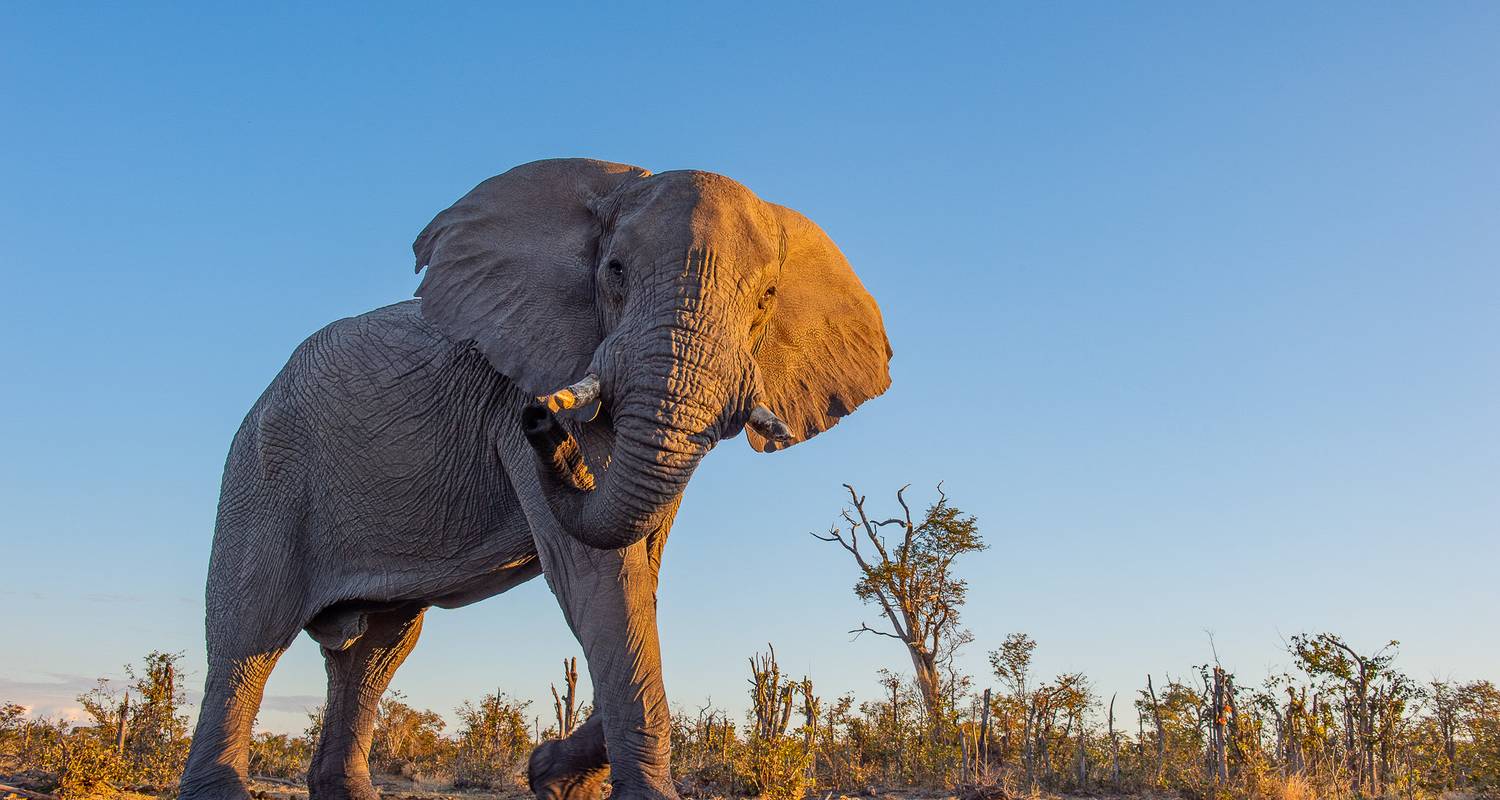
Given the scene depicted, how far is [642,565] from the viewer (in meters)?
6.15

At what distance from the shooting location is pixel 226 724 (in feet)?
24.8

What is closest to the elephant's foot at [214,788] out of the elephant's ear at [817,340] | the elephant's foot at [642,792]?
the elephant's foot at [642,792]

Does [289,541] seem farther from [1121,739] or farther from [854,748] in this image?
[1121,739]

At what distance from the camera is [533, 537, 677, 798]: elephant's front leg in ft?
18.9

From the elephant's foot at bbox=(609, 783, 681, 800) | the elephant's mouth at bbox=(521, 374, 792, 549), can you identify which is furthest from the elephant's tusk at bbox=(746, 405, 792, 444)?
the elephant's foot at bbox=(609, 783, 681, 800)

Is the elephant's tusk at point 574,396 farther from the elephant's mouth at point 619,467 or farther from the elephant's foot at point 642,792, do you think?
the elephant's foot at point 642,792

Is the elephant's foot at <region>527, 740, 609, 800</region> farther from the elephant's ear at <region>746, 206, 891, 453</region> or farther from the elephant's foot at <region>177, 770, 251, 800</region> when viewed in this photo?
the elephant's ear at <region>746, 206, 891, 453</region>

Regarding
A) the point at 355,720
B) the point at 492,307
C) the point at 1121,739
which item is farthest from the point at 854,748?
the point at 492,307

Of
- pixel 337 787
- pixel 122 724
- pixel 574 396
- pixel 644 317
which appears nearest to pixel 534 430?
pixel 574 396

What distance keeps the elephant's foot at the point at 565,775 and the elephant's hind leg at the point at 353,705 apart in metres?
2.25

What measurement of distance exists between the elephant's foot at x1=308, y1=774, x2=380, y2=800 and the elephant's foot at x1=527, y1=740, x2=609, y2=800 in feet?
8.59

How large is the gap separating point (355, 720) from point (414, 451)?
2.89 meters

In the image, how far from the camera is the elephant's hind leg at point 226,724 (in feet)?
24.4

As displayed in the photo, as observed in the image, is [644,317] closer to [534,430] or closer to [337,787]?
[534,430]
